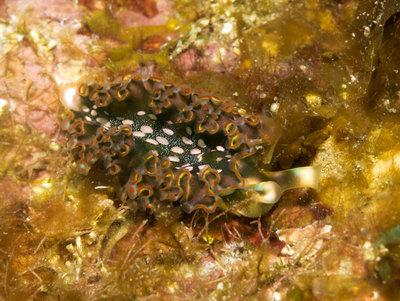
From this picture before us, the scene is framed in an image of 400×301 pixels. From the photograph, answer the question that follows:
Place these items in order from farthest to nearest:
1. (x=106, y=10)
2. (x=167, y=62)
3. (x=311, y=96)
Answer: (x=106, y=10), (x=167, y=62), (x=311, y=96)

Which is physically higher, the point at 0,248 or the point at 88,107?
the point at 88,107

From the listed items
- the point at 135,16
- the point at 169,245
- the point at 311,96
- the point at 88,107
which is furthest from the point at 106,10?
the point at 169,245

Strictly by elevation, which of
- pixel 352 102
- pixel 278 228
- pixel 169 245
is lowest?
pixel 169 245

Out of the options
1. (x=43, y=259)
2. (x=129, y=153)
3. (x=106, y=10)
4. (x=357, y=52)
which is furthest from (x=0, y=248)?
(x=357, y=52)

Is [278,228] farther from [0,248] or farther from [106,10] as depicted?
[106,10]

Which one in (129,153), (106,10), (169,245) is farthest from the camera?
(106,10)

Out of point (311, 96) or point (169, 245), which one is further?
point (311, 96)
